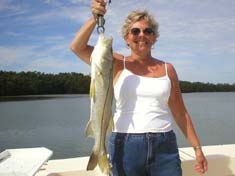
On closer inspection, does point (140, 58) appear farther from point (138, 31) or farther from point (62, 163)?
point (62, 163)

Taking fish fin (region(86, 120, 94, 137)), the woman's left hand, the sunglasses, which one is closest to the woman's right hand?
the sunglasses

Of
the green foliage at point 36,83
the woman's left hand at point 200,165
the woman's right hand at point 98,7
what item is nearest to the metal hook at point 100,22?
the woman's right hand at point 98,7

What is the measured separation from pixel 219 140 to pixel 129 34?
54.1ft

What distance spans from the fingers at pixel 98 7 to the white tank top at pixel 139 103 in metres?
0.52

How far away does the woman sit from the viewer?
2.72 metres

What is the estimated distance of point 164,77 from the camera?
113 inches

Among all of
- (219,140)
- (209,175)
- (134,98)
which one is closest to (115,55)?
(134,98)

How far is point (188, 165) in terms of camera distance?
4.36 metres

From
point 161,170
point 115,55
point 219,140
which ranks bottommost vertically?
point 219,140

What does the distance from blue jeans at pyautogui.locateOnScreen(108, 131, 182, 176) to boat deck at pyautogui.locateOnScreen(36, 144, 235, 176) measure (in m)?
1.32

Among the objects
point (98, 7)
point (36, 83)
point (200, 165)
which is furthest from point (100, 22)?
point (36, 83)

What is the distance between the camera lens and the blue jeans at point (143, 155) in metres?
2.72

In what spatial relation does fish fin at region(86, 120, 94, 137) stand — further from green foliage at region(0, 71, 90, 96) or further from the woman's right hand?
green foliage at region(0, 71, 90, 96)

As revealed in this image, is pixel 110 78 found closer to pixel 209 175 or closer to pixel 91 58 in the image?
pixel 91 58
